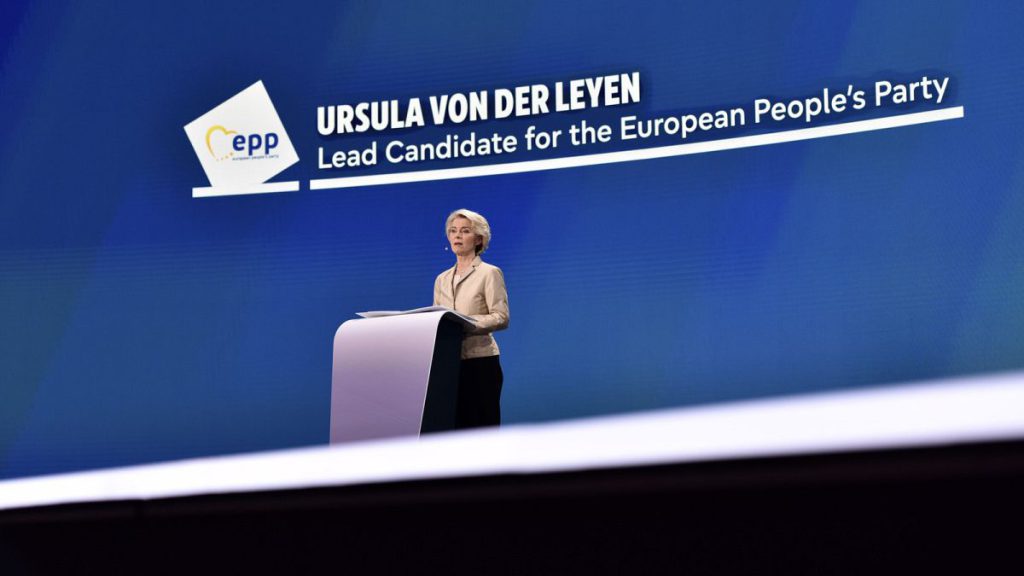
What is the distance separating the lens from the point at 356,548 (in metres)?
0.38

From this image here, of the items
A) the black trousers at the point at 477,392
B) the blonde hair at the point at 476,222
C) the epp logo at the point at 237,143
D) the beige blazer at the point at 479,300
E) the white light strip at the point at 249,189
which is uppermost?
the epp logo at the point at 237,143

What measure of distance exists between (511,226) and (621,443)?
4.29 metres

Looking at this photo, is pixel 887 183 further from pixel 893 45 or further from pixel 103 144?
pixel 103 144

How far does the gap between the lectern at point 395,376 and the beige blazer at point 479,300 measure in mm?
165

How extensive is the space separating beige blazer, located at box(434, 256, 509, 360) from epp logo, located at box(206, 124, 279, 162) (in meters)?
2.13

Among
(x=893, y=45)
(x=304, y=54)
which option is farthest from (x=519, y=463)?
(x=304, y=54)

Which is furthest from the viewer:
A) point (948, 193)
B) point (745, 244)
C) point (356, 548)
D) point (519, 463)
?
point (745, 244)

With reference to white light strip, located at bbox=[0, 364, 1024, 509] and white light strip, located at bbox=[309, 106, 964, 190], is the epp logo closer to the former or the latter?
white light strip, located at bbox=[309, 106, 964, 190]

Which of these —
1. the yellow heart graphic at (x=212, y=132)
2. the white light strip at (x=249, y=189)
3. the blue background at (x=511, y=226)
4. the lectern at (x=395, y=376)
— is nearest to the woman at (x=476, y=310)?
the lectern at (x=395, y=376)

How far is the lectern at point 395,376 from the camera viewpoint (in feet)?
8.20

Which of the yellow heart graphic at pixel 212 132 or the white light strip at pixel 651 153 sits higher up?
the yellow heart graphic at pixel 212 132

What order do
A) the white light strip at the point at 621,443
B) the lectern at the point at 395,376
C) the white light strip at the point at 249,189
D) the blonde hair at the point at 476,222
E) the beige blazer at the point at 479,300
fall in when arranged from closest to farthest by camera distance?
1. the white light strip at the point at 621,443
2. the lectern at the point at 395,376
3. the beige blazer at the point at 479,300
4. the blonde hair at the point at 476,222
5. the white light strip at the point at 249,189

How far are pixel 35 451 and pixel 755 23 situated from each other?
13.5 feet

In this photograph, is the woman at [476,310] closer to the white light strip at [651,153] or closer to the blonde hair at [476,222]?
the blonde hair at [476,222]
